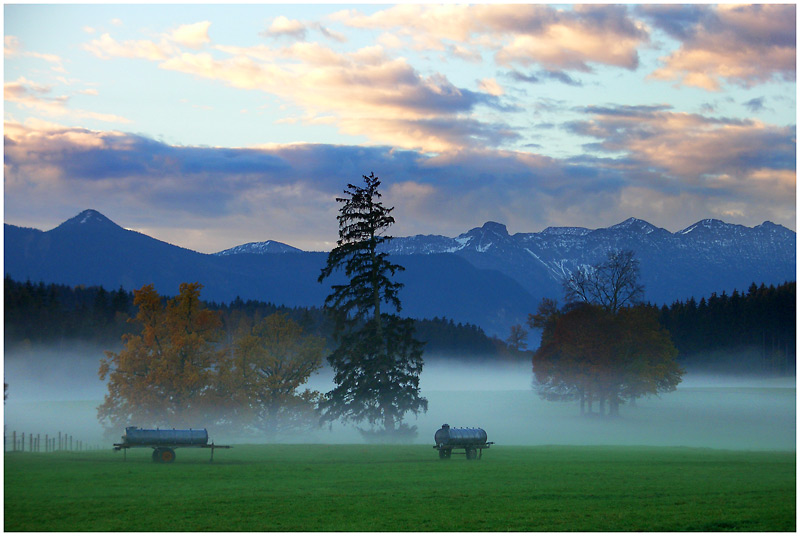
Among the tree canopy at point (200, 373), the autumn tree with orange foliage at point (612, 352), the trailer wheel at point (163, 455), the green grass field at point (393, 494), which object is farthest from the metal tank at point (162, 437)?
the autumn tree with orange foliage at point (612, 352)

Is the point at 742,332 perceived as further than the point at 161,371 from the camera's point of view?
Yes

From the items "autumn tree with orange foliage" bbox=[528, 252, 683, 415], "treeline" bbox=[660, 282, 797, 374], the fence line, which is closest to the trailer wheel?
the fence line

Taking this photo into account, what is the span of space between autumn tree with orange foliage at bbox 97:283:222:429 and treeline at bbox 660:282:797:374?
10570 cm

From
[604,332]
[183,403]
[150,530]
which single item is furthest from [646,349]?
[150,530]

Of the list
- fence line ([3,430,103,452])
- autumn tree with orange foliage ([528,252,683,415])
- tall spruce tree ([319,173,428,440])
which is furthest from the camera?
autumn tree with orange foliage ([528,252,683,415])

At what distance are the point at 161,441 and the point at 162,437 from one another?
0.75 ft

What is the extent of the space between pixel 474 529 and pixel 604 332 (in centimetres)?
6637

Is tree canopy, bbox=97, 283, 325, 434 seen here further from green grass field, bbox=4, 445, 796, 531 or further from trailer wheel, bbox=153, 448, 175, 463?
trailer wheel, bbox=153, 448, 175, 463

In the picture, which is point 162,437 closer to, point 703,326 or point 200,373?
point 200,373

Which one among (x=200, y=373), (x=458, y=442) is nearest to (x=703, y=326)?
(x=200, y=373)

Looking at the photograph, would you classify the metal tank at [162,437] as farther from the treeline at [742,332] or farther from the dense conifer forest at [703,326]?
the treeline at [742,332]

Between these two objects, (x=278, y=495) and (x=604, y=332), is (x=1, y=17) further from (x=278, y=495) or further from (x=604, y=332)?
(x=604, y=332)

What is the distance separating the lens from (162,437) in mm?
47531

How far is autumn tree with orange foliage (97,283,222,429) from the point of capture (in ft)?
220
